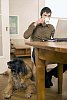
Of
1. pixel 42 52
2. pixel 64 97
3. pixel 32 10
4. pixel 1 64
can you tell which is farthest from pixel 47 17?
pixel 32 10

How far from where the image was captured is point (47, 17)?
2584 millimetres

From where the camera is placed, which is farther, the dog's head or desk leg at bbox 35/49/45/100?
the dog's head

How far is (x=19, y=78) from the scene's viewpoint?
2777 millimetres

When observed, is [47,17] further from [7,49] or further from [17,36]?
[17,36]

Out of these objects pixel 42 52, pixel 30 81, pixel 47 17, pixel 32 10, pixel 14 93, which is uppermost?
pixel 32 10

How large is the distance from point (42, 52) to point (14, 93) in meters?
1.33

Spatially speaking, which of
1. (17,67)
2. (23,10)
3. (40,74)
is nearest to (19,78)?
(17,67)

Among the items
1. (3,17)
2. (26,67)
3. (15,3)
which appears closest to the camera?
(26,67)

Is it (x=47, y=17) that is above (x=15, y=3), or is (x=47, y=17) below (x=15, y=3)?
below

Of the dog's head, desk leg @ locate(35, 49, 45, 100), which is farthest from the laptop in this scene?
the dog's head

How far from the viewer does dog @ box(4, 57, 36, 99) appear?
8.89 ft

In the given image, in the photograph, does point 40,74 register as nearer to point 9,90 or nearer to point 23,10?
point 9,90

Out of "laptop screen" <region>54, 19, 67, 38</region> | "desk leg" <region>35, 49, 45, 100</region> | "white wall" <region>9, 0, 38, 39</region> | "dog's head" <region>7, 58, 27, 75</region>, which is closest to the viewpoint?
"desk leg" <region>35, 49, 45, 100</region>

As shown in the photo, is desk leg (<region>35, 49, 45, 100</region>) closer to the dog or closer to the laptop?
the laptop
